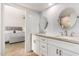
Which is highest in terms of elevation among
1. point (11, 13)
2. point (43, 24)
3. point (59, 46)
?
point (11, 13)

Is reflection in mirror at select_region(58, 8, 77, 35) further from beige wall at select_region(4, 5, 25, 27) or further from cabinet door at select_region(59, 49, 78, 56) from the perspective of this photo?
beige wall at select_region(4, 5, 25, 27)

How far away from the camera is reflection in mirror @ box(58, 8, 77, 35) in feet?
5.09

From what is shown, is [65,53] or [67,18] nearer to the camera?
[65,53]

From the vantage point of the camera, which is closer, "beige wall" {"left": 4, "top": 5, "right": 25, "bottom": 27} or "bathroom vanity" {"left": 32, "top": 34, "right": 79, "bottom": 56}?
"bathroom vanity" {"left": 32, "top": 34, "right": 79, "bottom": 56}

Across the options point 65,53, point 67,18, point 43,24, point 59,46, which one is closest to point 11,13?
point 43,24

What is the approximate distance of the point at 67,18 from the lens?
166cm

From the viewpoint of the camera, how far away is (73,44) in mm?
1094

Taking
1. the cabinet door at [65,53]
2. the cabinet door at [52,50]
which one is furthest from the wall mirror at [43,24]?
the cabinet door at [65,53]

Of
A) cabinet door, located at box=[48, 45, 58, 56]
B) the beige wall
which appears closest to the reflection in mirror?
cabinet door, located at box=[48, 45, 58, 56]

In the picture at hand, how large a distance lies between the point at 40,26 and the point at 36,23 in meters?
0.18

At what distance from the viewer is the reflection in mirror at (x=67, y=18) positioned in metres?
1.55

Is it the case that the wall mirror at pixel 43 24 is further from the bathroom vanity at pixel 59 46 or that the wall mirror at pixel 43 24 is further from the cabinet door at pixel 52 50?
the cabinet door at pixel 52 50

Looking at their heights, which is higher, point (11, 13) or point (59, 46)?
point (11, 13)

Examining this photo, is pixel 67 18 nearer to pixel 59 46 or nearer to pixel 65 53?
pixel 59 46
